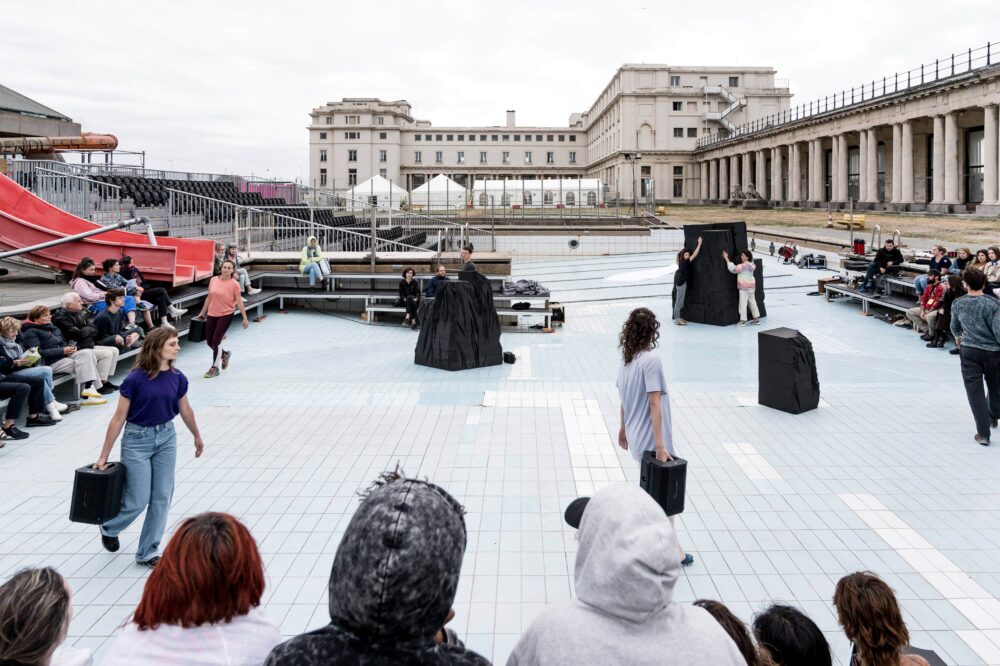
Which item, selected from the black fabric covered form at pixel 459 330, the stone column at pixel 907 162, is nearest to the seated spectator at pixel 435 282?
the black fabric covered form at pixel 459 330

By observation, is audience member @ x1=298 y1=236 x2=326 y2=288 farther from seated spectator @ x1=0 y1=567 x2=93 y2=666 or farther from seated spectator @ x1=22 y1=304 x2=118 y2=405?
seated spectator @ x1=0 y1=567 x2=93 y2=666

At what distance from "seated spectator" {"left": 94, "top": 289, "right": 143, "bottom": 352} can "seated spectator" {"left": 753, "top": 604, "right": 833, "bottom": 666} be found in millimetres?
10320

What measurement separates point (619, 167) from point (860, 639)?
88.5 m

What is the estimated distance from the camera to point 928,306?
15070 mm

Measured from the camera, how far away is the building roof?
40588 mm

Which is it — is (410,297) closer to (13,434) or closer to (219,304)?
(219,304)

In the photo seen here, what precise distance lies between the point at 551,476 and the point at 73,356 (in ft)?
21.9

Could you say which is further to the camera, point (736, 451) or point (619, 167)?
point (619, 167)

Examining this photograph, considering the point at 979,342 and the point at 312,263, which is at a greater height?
the point at 312,263

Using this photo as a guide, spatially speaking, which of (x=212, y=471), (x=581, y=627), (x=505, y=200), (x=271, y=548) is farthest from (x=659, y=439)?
(x=505, y=200)

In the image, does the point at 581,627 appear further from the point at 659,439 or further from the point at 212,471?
the point at 212,471

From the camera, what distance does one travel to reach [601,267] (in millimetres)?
30688

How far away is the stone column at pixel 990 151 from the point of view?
36500 millimetres

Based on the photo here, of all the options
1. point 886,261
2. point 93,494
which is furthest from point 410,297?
point 93,494
